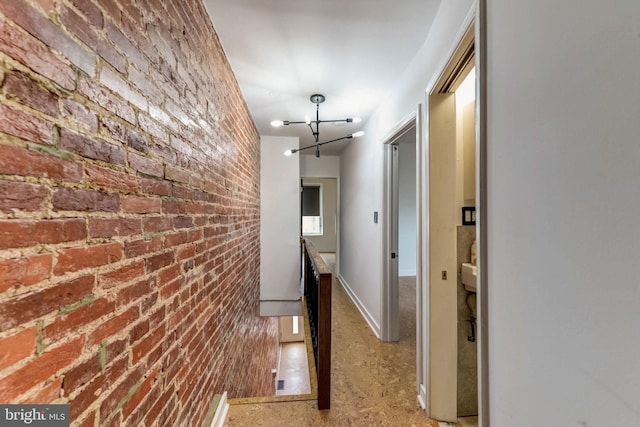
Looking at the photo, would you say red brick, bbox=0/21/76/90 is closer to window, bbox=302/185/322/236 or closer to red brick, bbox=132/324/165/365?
red brick, bbox=132/324/165/365

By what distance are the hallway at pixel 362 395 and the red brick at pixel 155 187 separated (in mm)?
1610

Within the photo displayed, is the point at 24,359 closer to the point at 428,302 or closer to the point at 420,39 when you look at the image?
the point at 428,302

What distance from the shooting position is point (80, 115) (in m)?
0.70

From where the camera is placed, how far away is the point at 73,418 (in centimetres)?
67

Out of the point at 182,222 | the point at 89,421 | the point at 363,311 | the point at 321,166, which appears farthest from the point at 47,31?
the point at 321,166

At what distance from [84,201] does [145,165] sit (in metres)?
0.33

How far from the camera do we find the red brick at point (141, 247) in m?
0.90

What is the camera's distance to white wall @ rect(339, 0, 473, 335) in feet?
5.10

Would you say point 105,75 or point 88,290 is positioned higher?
point 105,75

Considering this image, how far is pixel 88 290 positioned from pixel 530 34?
147cm

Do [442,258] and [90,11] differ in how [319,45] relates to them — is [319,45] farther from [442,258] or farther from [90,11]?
[442,258]

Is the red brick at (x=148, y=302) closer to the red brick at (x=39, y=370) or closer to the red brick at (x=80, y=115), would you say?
the red brick at (x=39, y=370)

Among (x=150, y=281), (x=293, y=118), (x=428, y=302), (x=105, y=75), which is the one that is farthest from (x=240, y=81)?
(x=428, y=302)

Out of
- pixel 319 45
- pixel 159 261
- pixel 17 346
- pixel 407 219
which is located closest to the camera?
pixel 17 346
